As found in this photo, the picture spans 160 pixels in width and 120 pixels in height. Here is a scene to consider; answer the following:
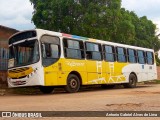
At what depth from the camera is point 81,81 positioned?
669 inches

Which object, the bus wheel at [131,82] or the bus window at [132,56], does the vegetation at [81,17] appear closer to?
the bus window at [132,56]

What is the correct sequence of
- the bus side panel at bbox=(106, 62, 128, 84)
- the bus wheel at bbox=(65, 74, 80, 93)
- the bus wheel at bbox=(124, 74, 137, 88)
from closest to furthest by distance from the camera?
the bus wheel at bbox=(65, 74, 80, 93) < the bus side panel at bbox=(106, 62, 128, 84) < the bus wheel at bbox=(124, 74, 137, 88)

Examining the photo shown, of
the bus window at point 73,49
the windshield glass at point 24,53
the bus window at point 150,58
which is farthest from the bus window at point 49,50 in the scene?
the bus window at point 150,58

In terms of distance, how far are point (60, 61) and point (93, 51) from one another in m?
3.12

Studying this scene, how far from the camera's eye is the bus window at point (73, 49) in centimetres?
1620

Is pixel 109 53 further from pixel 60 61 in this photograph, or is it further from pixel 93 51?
pixel 60 61

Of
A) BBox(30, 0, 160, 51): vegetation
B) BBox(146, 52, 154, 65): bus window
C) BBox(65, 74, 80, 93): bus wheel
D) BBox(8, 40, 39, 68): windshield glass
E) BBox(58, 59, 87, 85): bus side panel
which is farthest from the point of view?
BBox(30, 0, 160, 51): vegetation

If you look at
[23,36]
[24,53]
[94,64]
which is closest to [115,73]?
[94,64]

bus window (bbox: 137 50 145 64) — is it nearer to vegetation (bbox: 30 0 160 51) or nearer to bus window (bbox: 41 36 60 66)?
vegetation (bbox: 30 0 160 51)

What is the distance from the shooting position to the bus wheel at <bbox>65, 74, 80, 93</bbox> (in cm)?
1620

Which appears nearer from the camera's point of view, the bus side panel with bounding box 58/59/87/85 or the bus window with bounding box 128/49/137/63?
the bus side panel with bounding box 58/59/87/85

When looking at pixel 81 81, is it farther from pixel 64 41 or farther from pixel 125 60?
pixel 125 60

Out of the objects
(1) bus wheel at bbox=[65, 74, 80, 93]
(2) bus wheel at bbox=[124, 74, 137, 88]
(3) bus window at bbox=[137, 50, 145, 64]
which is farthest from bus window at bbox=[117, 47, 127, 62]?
(1) bus wheel at bbox=[65, 74, 80, 93]

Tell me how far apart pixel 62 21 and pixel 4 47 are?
5.56m
